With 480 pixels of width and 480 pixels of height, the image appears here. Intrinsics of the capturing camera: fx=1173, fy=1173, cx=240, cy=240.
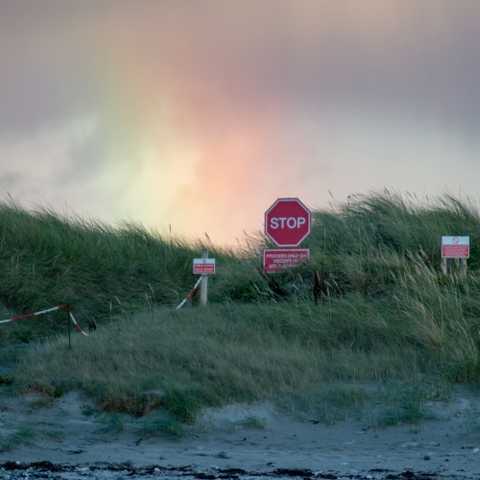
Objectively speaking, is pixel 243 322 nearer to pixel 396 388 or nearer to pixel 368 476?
pixel 396 388

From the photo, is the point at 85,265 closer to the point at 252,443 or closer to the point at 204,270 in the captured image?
the point at 204,270

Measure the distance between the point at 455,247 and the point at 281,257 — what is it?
9.69 feet

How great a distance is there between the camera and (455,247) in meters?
19.2

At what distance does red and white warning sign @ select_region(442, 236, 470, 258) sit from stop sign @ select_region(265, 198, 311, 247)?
2.31 meters

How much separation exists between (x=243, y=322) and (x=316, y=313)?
3.61 feet

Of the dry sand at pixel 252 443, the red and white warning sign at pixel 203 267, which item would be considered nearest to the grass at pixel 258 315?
the dry sand at pixel 252 443

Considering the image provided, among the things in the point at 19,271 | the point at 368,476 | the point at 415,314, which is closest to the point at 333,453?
the point at 368,476

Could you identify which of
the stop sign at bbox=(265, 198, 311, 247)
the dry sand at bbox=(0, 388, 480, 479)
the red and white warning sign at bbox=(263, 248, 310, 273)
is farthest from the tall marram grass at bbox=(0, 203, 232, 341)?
the dry sand at bbox=(0, 388, 480, 479)

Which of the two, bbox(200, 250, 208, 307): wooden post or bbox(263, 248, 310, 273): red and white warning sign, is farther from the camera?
bbox(200, 250, 208, 307): wooden post

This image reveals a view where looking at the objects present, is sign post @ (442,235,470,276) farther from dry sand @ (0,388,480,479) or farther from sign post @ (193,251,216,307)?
dry sand @ (0,388,480,479)

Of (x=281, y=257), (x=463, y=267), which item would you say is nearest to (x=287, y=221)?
(x=281, y=257)

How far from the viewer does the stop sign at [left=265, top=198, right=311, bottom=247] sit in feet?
64.9

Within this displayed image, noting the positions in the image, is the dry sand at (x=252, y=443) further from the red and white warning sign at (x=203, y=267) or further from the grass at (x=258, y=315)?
the red and white warning sign at (x=203, y=267)

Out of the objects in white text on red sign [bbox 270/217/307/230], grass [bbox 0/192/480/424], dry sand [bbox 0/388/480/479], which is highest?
white text on red sign [bbox 270/217/307/230]
